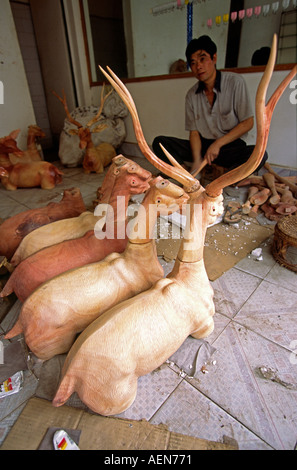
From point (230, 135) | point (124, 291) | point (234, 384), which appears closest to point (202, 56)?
point (230, 135)

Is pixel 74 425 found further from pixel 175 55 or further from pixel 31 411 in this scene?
pixel 175 55

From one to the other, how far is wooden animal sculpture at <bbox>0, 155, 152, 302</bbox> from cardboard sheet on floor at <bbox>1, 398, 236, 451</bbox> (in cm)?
63

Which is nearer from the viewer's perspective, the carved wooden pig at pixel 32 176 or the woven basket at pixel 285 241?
the woven basket at pixel 285 241

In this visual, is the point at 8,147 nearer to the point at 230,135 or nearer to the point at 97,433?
the point at 230,135

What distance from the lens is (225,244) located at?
2441 millimetres

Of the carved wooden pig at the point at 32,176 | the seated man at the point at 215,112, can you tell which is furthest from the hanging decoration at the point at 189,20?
the carved wooden pig at the point at 32,176

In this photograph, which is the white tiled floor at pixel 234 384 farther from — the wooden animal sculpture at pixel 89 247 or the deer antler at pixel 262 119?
the deer antler at pixel 262 119

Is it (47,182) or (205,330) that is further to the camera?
(47,182)

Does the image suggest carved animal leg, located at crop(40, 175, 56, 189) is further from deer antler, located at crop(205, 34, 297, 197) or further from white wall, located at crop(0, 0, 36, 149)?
deer antler, located at crop(205, 34, 297, 197)

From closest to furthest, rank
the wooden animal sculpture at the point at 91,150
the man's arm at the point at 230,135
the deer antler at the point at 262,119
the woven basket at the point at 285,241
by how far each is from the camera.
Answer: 1. the deer antler at the point at 262,119
2. the woven basket at the point at 285,241
3. the man's arm at the point at 230,135
4. the wooden animal sculpture at the point at 91,150

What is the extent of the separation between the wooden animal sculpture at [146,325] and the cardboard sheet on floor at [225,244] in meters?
0.74

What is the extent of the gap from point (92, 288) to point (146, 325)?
1.13 ft

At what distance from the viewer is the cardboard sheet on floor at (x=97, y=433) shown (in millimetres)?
1099
